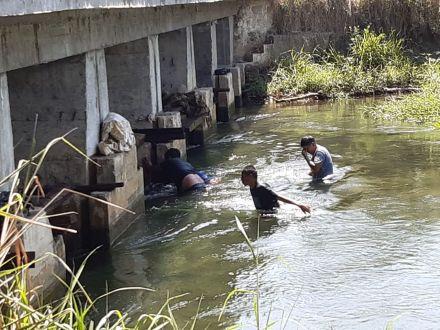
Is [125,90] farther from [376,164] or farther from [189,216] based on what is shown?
[376,164]

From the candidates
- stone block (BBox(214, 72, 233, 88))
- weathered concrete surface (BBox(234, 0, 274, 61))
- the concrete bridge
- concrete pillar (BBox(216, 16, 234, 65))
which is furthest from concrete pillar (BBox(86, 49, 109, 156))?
weathered concrete surface (BBox(234, 0, 274, 61))

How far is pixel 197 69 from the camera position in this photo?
805 inches

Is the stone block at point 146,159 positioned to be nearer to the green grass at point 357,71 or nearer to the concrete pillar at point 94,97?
the concrete pillar at point 94,97

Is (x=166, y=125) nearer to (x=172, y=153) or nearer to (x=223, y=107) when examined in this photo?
(x=172, y=153)

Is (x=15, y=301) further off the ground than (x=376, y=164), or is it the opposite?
(x=15, y=301)

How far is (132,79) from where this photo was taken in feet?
45.0

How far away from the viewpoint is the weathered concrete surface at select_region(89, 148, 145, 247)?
969 centimetres

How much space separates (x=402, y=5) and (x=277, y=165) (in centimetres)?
1341

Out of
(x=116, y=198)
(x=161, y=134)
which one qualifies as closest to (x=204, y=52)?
(x=161, y=134)

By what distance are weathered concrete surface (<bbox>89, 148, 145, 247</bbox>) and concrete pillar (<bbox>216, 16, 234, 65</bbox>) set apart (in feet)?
42.5

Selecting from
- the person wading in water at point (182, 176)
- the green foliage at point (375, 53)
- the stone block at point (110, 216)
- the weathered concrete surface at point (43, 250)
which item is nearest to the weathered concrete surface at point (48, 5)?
the weathered concrete surface at point (43, 250)

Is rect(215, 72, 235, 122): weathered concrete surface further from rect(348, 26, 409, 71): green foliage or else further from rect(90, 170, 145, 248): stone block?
rect(90, 170, 145, 248): stone block

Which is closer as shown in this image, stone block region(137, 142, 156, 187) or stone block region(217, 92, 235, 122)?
stone block region(137, 142, 156, 187)

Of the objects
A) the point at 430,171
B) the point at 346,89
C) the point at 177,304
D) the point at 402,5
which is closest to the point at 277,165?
the point at 430,171
